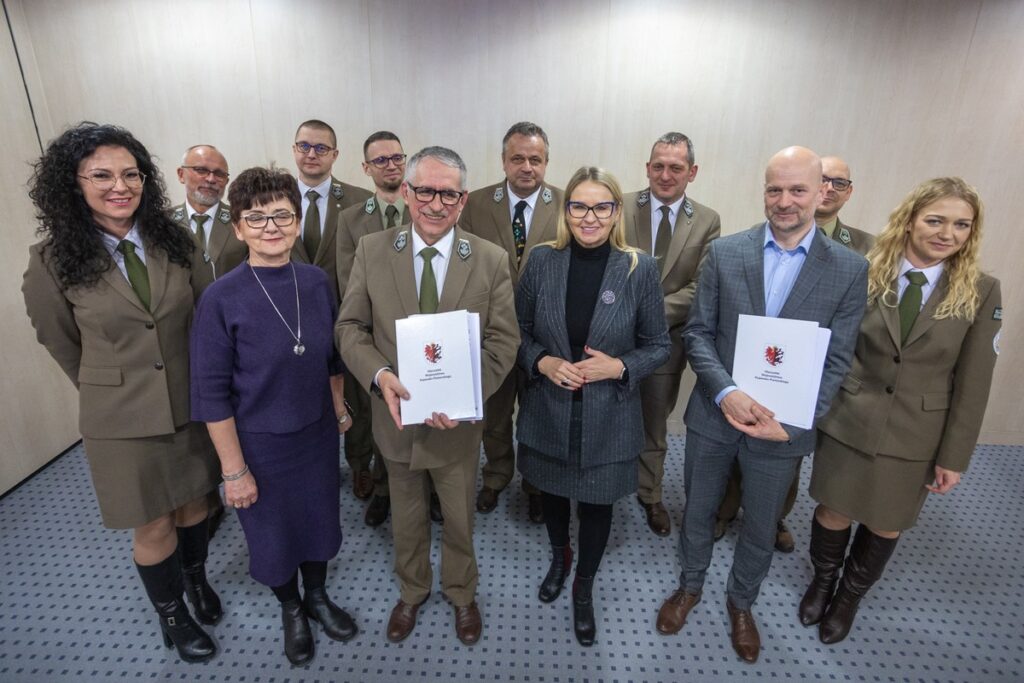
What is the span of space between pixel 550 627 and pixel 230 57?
13.3 feet

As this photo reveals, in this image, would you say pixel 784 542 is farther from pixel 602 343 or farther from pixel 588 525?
pixel 602 343

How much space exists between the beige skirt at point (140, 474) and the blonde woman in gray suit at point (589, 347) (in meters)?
1.32

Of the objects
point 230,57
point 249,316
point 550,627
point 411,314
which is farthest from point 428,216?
point 230,57

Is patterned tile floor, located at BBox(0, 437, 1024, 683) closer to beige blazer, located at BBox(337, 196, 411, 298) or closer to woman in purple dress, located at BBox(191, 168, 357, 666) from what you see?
woman in purple dress, located at BBox(191, 168, 357, 666)

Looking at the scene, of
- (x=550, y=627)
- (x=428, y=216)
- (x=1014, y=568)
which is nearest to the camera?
(x=428, y=216)

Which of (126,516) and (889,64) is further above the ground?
(889,64)

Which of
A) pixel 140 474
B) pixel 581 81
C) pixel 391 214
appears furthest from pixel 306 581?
pixel 581 81

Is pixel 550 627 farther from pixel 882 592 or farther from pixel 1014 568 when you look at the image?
pixel 1014 568

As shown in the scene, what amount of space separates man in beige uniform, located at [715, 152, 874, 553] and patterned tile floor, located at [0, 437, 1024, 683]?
117 mm

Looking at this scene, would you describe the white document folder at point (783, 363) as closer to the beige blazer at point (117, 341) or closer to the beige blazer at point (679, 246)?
the beige blazer at point (679, 246)

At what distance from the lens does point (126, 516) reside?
1.82m

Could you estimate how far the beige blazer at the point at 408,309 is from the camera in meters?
1.82

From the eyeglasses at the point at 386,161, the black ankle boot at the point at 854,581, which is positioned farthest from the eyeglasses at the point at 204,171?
the black ankle boot at the point at 854,581

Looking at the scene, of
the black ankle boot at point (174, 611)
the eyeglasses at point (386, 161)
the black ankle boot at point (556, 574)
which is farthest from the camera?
the eyeglasses at point (386, 161)
